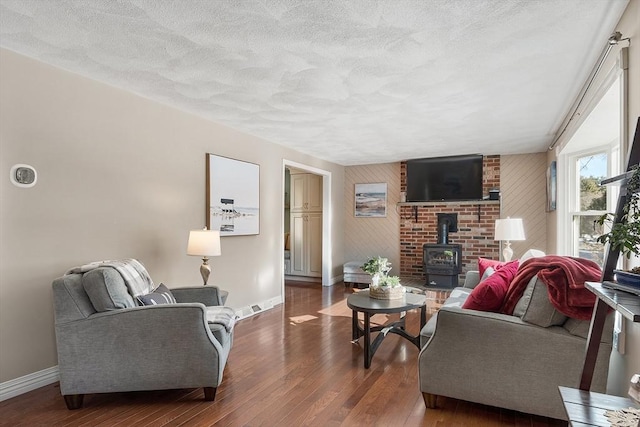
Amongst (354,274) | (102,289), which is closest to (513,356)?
(102,289)

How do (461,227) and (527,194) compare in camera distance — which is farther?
(461,227)

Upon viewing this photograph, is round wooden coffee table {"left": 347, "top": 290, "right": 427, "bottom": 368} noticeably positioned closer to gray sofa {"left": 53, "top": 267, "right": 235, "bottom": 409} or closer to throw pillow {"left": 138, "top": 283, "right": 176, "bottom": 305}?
gray sofa {"left": 53, "top": 267, "right": 235, "bottom": 409}

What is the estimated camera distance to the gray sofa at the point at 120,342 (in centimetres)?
226

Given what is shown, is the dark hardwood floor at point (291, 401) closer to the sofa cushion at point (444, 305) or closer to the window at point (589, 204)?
the sofa cushion at point (444, 305)

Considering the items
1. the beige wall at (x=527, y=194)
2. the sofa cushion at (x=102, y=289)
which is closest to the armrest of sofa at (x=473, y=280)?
the beige wall at (x=527, y=194)

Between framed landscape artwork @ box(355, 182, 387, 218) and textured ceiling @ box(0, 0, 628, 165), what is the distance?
3.08 m

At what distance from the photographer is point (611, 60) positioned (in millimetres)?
2260

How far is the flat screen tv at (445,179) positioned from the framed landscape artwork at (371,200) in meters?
0.55

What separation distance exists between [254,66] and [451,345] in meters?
2.32

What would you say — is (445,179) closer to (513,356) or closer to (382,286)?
(382,286)

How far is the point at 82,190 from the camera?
9.38 feet

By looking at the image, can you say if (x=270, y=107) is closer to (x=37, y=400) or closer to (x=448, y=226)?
(x=37, y=400)

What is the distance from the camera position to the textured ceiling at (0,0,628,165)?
195 cm

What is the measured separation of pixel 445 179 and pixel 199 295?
477 cm
